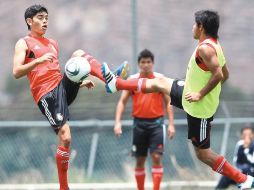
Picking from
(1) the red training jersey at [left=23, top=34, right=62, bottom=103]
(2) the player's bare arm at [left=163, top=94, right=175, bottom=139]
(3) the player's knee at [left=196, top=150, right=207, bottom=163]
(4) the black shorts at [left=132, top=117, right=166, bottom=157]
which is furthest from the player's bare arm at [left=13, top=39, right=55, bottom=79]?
(2) the player's bare arm at [left=163, top=94, right=175, bottom=139]

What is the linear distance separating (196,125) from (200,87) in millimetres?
452

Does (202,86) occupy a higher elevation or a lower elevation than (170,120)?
higher

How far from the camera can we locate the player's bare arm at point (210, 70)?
399 inches

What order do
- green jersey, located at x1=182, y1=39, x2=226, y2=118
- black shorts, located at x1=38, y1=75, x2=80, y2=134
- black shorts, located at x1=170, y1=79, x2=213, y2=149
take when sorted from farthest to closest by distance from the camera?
1. black shorts, located at x1=38, y1=75, x2=80, y2=134
2. black shorts, located at x1=170, y1=79, x2=213, y2=149
3. green jersey, located at x1=182, y1=39, x2=226, y2=118

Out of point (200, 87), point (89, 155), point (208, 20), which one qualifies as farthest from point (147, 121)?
point (208, 20)

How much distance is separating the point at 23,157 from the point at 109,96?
8.15 ft

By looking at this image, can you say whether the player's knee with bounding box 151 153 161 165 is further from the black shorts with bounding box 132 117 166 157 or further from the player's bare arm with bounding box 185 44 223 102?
the player's bare arm with bounding box 185 44 223 102

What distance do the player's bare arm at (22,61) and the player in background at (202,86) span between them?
88cm

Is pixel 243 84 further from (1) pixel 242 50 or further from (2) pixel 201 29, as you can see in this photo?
(2) pixel 201 29

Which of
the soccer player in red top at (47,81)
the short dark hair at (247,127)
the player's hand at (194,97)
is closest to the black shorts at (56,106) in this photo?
the soccer player in red top at (47,81)

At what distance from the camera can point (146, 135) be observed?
1356 centimetres

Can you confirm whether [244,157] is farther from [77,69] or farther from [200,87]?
[77,69]

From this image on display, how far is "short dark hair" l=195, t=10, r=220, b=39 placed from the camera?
10.3 m

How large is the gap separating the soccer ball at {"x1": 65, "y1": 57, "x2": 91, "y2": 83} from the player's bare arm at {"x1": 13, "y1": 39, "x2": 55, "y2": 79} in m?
0.43
